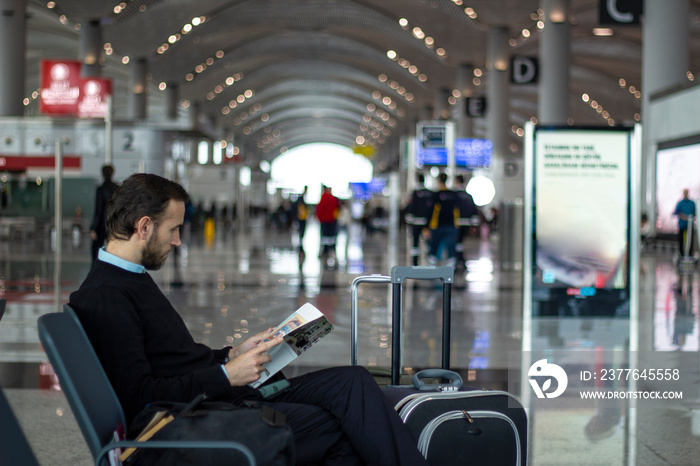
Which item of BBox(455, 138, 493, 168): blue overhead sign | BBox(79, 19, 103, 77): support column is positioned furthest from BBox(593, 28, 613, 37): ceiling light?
BBox(79, 19, 103, 77): support column

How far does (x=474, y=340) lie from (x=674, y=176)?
1826 cm

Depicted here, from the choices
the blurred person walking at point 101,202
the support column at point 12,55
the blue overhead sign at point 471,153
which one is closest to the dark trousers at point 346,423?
the blurred person walking at point 101,202

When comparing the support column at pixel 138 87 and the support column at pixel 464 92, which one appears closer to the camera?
the support column at pixel 138 87

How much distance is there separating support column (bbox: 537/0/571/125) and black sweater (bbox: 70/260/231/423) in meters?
29.2

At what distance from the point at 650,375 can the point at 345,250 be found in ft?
65.2

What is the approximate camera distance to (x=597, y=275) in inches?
372

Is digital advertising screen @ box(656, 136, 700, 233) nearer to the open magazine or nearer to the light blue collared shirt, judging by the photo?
the open magazine

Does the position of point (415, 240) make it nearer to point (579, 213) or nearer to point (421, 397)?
Answer: point (579, 213)

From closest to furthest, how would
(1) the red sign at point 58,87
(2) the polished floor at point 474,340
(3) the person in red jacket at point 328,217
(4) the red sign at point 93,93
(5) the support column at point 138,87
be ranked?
(2) the polished floor at point 474,340, (3) the person in red jacket at point 328,217, (4) the red sign at point 93,93, (1) the red sign at point 58,87, (5) the support column at point 138,87

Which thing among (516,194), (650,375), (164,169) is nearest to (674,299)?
(650,375)

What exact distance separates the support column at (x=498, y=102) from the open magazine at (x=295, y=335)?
3397 cm

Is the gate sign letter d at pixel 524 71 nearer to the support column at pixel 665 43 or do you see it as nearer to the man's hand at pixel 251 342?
the support column at pixel 665 43

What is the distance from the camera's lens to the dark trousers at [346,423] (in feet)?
9.84

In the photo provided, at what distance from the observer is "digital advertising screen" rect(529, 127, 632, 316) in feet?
30.3
